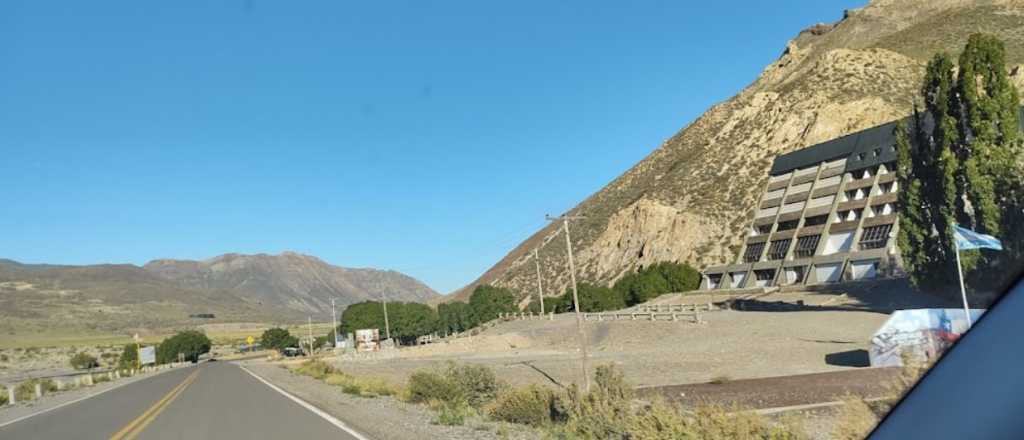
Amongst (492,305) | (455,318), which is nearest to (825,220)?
(492,305)

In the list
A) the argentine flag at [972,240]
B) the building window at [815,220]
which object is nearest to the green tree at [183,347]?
the building window at [815,220]

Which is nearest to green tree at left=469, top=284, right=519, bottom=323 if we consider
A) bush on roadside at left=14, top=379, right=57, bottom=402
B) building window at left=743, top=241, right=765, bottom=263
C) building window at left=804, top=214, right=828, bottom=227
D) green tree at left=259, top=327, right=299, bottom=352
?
building window at left=743, top=241, right=765, bottom=263

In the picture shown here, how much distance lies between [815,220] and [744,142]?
33462mm

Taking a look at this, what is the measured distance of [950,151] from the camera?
2677 centimetres

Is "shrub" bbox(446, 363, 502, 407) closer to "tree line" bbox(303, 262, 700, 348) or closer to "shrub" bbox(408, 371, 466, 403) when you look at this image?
"shrub" bbox(408, 371, 466, 403)

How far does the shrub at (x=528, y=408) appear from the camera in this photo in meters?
15.9

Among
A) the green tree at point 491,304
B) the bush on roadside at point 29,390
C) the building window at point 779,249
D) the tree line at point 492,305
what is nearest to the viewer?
the bush on roadside at point 29,390

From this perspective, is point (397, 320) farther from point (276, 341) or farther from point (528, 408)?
point (528, 408)

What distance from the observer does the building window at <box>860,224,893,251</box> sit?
66125mm

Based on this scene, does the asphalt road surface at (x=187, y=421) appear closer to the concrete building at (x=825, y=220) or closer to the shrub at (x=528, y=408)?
the shrub at (x=528, y=408)

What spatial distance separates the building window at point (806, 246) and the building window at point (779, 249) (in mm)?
1142

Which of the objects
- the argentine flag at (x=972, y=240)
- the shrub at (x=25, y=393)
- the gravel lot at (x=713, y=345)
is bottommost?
the gravel lot at (x=713, y=345)

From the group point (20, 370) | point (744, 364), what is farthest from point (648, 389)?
point (20, 370)

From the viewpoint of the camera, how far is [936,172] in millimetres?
24453
